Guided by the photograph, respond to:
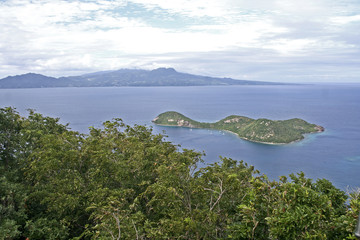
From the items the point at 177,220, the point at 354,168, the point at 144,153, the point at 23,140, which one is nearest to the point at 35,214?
the point at 23,140

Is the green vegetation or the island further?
the island

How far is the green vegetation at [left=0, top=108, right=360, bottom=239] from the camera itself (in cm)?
855

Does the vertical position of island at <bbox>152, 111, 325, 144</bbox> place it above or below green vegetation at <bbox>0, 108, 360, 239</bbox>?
below

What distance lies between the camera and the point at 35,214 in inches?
637

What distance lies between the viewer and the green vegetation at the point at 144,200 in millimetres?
8547

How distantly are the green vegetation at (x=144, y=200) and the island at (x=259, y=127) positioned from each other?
9207 centimetres

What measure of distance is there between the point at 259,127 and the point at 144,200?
102 meters

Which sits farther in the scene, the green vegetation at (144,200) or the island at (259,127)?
the island at (259,127)

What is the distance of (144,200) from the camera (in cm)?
1742

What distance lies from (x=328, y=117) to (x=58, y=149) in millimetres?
171744

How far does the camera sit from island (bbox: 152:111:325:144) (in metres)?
108

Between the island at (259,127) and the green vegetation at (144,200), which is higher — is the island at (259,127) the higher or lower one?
the lower one

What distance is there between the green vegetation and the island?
92070mm

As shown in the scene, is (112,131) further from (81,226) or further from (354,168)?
(354,168)
